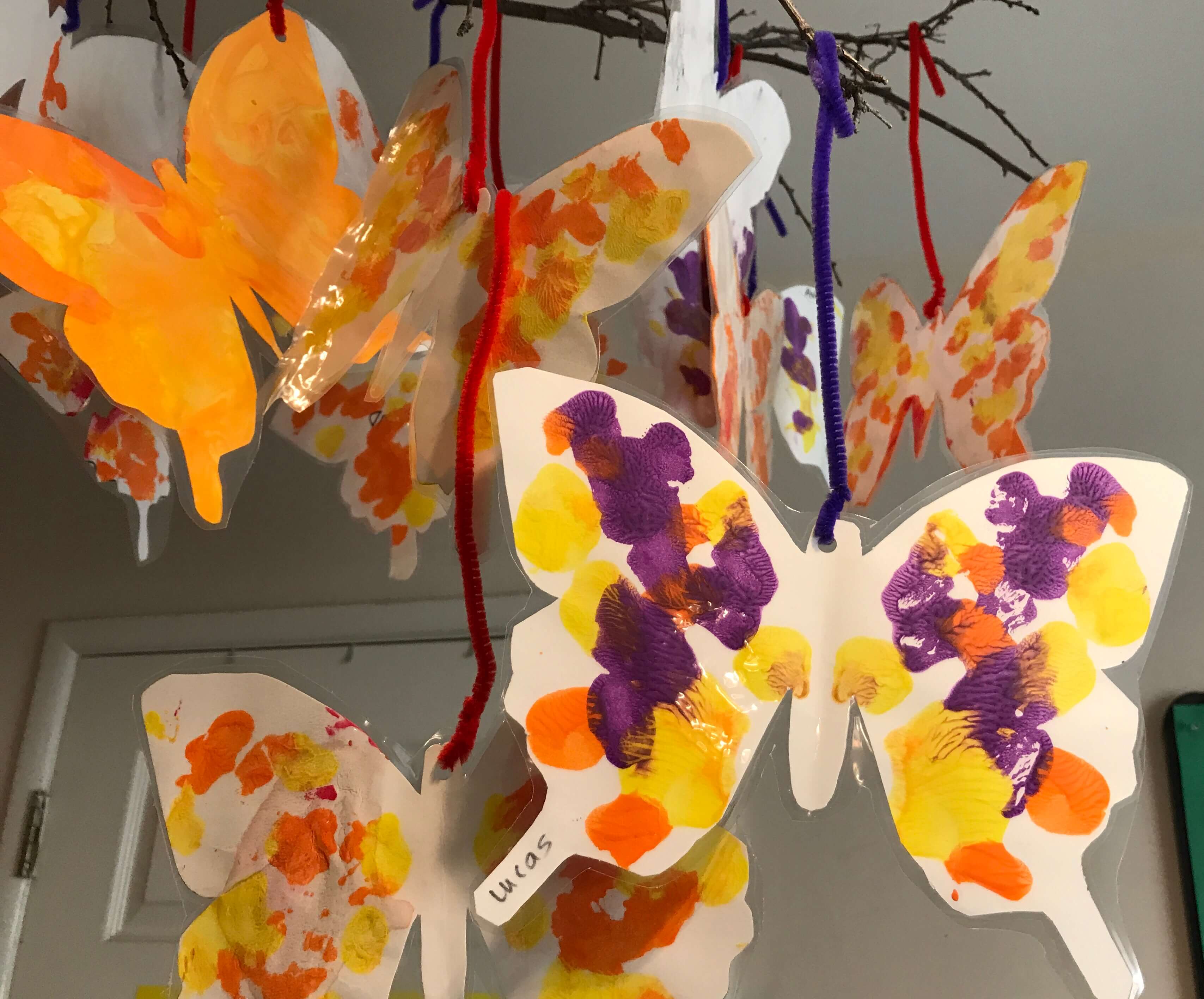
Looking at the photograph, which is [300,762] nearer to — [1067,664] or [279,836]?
[279,836]

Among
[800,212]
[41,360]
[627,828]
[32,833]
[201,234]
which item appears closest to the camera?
[627,828]

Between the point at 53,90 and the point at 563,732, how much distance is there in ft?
1.29

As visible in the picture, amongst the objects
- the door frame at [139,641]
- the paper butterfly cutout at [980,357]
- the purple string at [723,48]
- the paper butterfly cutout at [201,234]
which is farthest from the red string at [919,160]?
the door frame at [139,641]

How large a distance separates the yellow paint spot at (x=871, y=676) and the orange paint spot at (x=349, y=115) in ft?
1.24

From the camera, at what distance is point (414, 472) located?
39cm

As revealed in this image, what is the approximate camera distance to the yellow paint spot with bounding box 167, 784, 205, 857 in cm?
35

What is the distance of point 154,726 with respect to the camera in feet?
1.19

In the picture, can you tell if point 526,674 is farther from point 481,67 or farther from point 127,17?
point 127,17

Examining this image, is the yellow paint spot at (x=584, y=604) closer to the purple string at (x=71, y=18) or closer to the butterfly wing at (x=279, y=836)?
the butterfly wing at (x=279, y=836)

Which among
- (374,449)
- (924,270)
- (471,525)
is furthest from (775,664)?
(924,270)

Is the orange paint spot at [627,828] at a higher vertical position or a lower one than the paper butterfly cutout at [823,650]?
lower

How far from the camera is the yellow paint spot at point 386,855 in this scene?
1.11ft

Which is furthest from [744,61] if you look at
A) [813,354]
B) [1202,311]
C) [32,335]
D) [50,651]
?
[50,651]

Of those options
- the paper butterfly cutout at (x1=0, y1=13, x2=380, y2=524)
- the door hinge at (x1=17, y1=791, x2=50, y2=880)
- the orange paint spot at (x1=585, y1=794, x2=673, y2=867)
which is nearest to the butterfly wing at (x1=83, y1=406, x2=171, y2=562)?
the paper butterfly cutout at (x1=0, y1=13, x2=380, y2=524)
